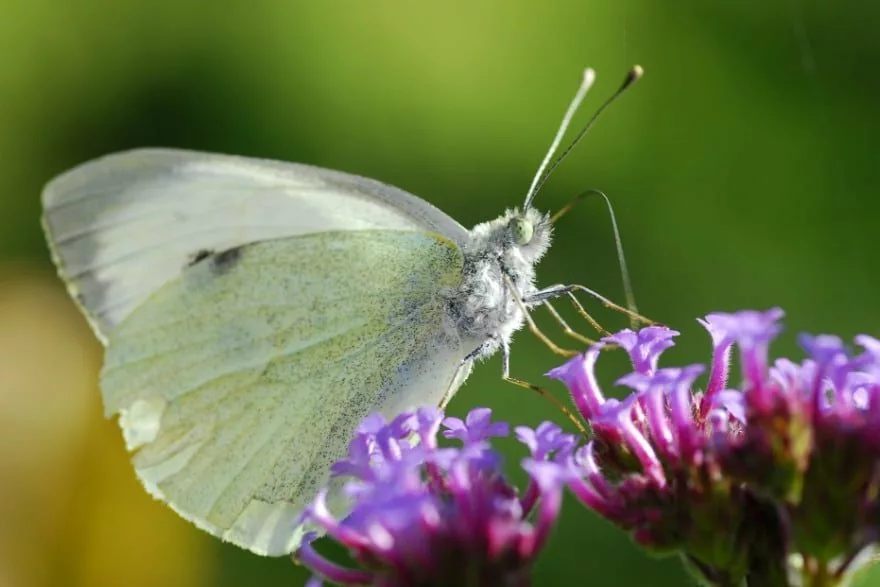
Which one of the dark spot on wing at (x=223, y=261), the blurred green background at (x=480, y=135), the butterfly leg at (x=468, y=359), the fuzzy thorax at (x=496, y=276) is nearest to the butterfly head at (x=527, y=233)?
the fuzzy thorax at (x=496, y=276)

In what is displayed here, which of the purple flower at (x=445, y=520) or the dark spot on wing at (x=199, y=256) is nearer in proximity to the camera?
the purple flower at (x=445, y=520)

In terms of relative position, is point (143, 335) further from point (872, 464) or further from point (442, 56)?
point (442, 56)

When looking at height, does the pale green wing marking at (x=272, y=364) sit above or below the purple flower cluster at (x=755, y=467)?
below

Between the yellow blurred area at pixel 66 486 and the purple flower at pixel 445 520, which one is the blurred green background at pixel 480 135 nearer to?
the yellow blurred area at pixel 66 486

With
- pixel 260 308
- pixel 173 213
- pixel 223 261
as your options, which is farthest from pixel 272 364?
pixel 173 213

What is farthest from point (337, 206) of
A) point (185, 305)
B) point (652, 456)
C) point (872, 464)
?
point (872, 464)

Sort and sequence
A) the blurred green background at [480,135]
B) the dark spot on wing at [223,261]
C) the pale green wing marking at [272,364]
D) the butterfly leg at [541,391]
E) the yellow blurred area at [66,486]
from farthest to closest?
1. the blurred green background at [480,135]
2. the yellow blurred area at [66,486]
3. the dark spot on wing at [223,261]
4. the pale green wing marking at [272,364]
5. the butterfly leg at [541,391]
